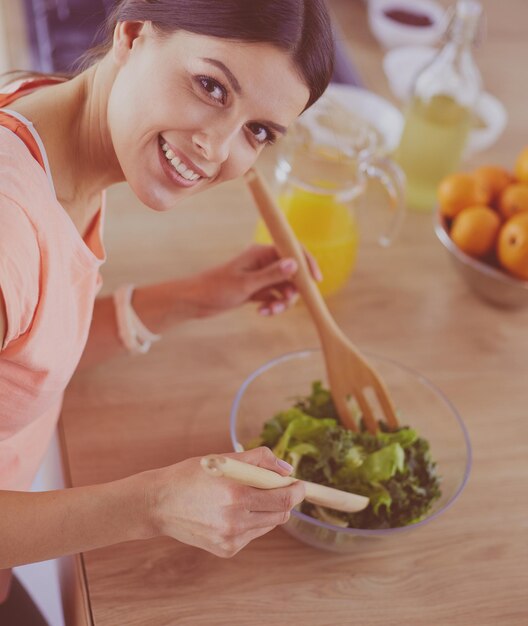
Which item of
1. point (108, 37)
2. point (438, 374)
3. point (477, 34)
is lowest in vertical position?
point (438, 374)

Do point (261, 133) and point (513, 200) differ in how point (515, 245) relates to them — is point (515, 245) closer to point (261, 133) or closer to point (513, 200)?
point (513, 200)

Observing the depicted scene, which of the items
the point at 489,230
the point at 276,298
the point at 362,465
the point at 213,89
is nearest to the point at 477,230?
the point at 489,230

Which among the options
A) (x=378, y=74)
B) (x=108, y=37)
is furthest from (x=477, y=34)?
(x=108, y=37)

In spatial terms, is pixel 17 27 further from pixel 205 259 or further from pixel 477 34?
pixel 477 34

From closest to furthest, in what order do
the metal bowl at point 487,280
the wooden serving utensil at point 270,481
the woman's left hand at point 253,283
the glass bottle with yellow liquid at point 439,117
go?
the wooden serving utensil at point 270,481 < the woman's left hand at point 253,283 < the metal bowl at point 487,280 < the glass bottle with yellow liquid at point 439,117

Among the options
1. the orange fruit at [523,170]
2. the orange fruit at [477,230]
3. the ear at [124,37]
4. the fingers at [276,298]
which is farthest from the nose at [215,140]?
the orange fruit at [523,170]

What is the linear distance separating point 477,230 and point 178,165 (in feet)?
1.93

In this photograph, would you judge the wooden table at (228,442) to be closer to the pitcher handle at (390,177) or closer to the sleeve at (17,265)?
the pitcher handle at (390,177)

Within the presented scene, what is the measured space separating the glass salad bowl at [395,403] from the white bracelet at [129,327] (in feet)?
0.56

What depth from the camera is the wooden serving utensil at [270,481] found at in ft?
2.05

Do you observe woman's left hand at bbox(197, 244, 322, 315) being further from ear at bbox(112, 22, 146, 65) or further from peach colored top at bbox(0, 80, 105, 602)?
ear at bbox(112, 22, 146, 65)

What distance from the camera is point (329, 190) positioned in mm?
1198

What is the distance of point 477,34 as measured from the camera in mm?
1392

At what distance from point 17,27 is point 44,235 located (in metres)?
Answer: 1.27
